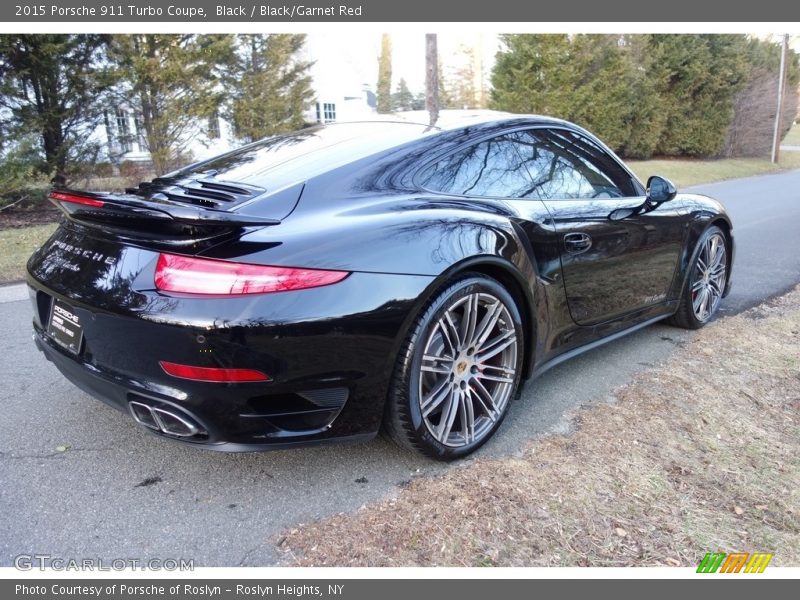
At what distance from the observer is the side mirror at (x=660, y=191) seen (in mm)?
3703

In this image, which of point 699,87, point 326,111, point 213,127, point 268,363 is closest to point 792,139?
point 699,87

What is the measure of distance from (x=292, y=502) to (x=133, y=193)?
1.51 metres

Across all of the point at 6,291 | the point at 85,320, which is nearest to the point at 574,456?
the point at 85,320

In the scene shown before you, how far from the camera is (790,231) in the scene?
899cm

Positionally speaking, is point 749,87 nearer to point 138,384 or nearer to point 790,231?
point 790,231

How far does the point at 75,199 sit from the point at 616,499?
2.40 meters

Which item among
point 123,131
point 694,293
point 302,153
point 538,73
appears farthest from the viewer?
point 538,73

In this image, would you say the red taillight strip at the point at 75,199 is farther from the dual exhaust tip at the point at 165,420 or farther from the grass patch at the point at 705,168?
the grass patch at the point at 705,168

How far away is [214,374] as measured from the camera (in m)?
2.08

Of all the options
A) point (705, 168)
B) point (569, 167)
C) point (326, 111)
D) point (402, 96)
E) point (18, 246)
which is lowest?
point (705, 168)

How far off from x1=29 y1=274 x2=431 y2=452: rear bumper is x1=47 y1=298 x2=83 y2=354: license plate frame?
0.05 meters

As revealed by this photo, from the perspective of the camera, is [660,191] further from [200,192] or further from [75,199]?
[75,199]

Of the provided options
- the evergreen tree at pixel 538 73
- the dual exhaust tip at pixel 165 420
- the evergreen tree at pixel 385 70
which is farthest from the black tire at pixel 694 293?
the evergreen tree at pixel 385 70

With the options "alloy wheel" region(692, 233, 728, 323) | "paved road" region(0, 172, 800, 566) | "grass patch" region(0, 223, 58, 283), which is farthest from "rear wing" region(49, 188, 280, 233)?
"grass patch" region(0, 223, 58, 283)
